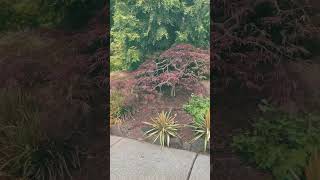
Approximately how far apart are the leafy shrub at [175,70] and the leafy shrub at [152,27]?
35cm

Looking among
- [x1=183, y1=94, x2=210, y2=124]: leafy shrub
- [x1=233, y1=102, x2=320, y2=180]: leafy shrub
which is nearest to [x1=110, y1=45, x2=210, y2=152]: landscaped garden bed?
[x1=183, y1=94, x2=210, y2=124]: leafy shrub

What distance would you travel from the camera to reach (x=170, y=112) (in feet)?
21.8

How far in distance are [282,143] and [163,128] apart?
9.96 feet

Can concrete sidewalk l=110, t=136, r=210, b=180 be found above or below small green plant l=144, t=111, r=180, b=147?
below

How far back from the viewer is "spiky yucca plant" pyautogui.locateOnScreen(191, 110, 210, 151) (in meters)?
6.01

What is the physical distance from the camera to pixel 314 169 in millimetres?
2969

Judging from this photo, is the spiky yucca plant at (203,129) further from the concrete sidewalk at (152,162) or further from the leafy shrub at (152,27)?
the leafy shrub at (152,27)

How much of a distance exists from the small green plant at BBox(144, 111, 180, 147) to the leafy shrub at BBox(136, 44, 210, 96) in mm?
680

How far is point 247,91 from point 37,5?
78.5 inches

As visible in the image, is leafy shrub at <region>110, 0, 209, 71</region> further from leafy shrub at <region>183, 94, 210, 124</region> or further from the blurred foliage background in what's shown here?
the blurred foliage background

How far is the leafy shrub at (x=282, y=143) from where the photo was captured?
312 centimetres

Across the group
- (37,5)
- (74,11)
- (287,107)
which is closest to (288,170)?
(287,107)

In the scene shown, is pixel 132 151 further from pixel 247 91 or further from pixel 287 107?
pixel 287 107

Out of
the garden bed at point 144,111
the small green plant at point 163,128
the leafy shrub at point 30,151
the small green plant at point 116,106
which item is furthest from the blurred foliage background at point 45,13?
the small green plant at point 116,106
